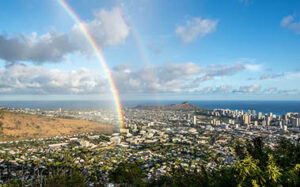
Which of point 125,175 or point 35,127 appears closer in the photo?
point 125,175

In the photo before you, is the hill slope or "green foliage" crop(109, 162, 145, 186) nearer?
"green foliage" crop(109, 162, 145, 186)

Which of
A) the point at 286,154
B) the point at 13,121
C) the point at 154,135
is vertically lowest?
the point at 154,135

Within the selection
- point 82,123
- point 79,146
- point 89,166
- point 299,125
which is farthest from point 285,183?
point 299,125

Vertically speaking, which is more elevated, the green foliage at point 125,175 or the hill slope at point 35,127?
the green foliage at point 125,175

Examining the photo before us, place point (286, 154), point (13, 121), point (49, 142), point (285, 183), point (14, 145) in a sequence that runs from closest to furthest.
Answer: point (285, 183) < point (286, 154) < point (14, 145) < point (49, 142) < point (13, 121)

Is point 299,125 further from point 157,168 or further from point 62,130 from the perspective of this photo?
point 62,130

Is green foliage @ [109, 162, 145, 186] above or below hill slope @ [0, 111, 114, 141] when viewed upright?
above

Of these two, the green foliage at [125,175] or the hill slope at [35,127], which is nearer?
the green foliage at [125,175]

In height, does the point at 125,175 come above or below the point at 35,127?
above
